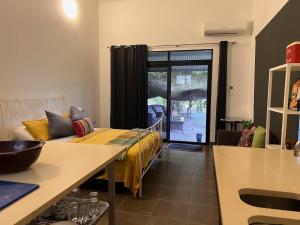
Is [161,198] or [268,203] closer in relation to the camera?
[268,203]

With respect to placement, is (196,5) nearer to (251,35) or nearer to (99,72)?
(251,35)

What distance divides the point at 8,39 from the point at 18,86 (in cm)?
68

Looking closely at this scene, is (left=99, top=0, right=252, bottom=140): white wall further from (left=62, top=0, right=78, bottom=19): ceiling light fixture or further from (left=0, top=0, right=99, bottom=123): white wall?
(left=62, top=0, right=78, bottom=19): ceiling light fixture

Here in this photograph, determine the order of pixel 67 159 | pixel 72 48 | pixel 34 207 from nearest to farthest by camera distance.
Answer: pixel 34 207 → pixel 67 159 → pixel 72 48

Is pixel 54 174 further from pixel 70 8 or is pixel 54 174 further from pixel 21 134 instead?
pixel 70 8

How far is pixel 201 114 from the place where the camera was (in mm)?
5586

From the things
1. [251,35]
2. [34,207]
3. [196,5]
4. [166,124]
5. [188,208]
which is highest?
[196,5]

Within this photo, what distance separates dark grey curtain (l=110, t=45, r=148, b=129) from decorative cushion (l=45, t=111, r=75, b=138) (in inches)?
79.7

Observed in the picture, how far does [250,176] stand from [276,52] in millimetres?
2446

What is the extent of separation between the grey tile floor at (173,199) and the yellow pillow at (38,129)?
1.10 meters

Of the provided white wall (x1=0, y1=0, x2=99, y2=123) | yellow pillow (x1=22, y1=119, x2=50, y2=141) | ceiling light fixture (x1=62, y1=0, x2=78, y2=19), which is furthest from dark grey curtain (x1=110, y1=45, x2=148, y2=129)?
yellow pillow (x1=22, y1=119, x2=50, y2=141)

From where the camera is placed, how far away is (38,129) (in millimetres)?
3514

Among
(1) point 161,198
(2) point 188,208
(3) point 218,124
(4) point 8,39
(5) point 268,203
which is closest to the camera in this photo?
(5) point 268,203

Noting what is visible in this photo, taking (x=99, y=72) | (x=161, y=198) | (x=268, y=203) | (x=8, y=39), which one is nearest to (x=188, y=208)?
(x=161, y=198)
